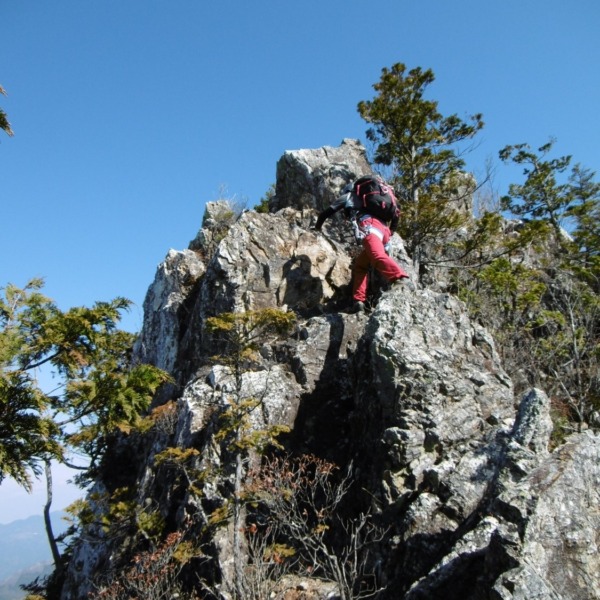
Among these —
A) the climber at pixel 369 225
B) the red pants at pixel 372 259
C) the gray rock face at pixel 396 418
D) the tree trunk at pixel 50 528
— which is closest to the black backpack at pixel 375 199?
the climber at pixel 369 225

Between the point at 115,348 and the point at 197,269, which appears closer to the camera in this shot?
the point at 115,348

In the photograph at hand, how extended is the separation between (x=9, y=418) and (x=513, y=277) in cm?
1174

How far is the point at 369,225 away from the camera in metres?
10.9

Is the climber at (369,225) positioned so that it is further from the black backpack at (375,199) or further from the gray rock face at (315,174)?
the gray rock face at (315,174)

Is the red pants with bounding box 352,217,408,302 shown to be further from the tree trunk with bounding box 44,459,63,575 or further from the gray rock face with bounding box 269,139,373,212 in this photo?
the tree trunk with bounding box 44,459,63,575

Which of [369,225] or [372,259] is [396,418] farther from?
[369,225]

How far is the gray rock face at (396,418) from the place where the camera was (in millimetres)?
5062

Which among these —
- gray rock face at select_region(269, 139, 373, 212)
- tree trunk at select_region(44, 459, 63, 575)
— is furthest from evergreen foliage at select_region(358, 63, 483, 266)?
tree trunk at select_region(44, 459, 63, 575)

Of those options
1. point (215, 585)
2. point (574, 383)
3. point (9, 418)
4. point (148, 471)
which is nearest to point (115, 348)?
point (9, 418)

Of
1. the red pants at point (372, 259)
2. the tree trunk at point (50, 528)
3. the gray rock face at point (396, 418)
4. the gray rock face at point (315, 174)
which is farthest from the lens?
the gray rock face at point (315, 174)

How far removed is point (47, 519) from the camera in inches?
542

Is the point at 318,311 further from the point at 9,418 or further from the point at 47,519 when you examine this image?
the point at 47,519

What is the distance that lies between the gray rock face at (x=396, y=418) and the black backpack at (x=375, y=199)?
1248mm

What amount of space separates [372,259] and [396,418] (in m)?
4.06
